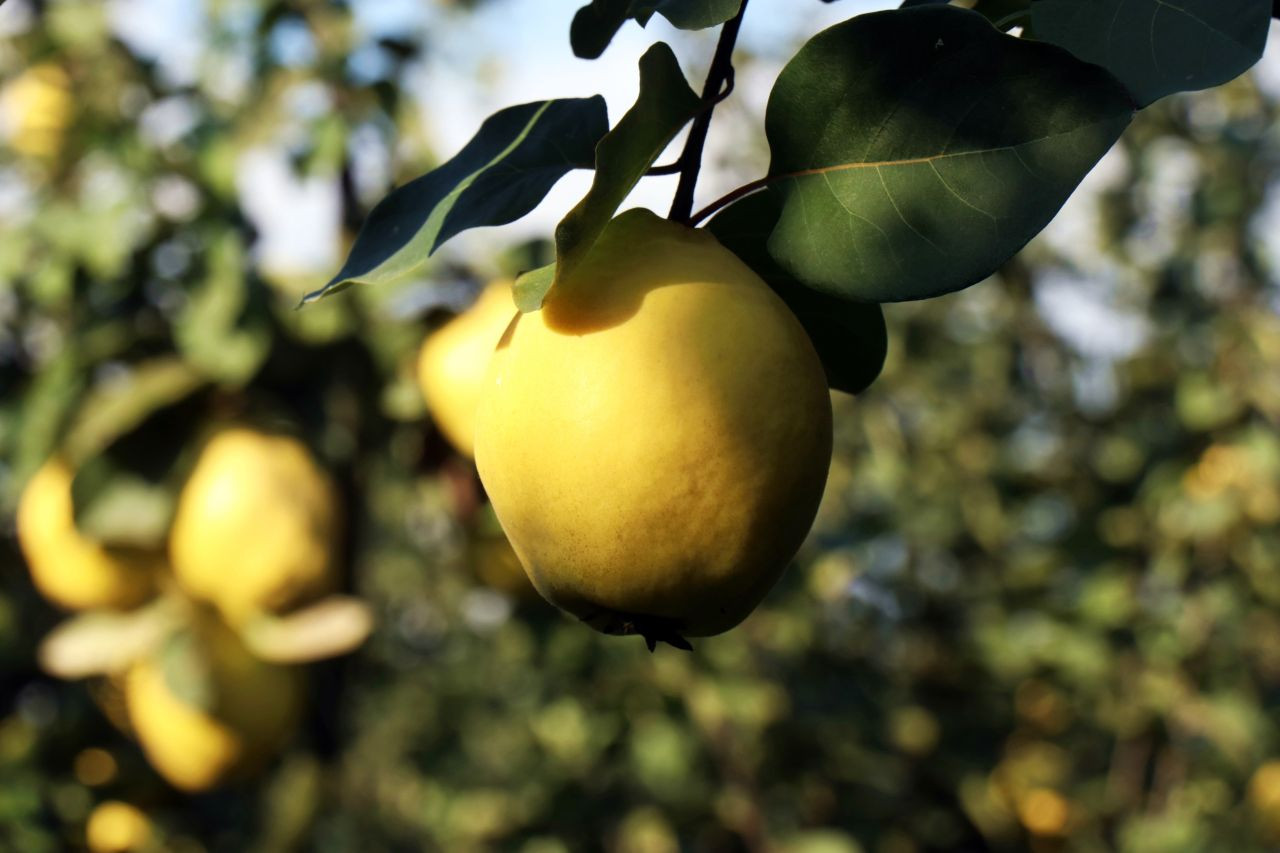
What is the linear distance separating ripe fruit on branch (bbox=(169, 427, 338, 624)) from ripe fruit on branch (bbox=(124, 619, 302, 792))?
2.4 inches

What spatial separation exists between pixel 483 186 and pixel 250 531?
946 mm

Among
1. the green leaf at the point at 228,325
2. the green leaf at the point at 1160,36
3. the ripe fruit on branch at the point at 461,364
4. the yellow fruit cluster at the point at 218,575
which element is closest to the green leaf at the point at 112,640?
the yellow fruit cluster at the point at 218,575

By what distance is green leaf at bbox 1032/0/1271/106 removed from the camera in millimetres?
517

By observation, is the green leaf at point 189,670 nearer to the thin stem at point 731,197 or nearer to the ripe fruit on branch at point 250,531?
the ripe fruit on branch at point 250,531

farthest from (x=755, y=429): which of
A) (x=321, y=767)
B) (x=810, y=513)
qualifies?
(x=321, y=767)

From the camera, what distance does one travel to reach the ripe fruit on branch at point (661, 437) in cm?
53

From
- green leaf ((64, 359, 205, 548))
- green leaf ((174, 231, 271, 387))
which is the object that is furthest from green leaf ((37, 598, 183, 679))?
green leaf ((174, 231, 271, 387))

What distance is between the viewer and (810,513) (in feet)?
1.89

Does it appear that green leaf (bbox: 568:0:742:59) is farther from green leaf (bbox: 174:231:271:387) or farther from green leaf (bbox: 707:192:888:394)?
green leaf (bbox: 174:231:271:387)

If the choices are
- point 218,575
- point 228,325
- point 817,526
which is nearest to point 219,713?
point 218,575

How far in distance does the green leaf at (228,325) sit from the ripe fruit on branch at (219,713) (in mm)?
317

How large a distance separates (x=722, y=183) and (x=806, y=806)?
51.4 inches

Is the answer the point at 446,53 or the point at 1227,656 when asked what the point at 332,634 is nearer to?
the point at 446,53

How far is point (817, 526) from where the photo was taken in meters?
3.01
